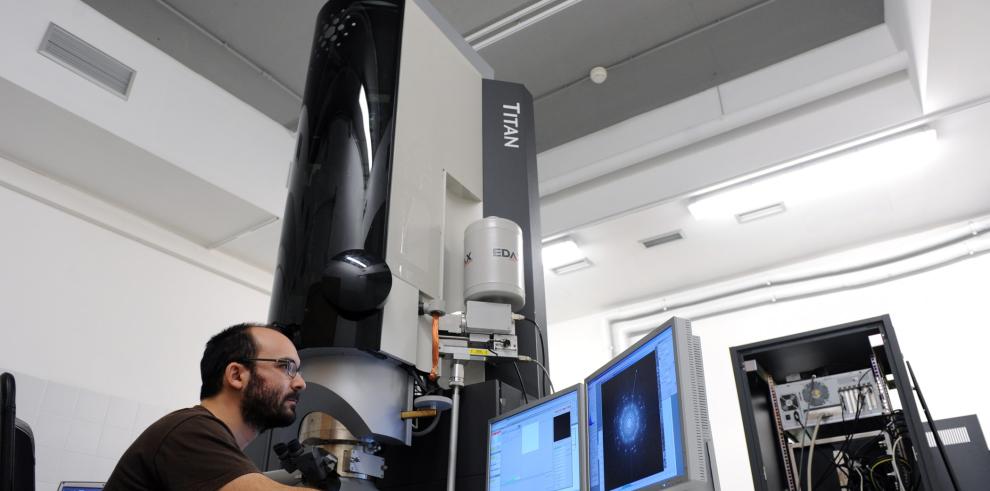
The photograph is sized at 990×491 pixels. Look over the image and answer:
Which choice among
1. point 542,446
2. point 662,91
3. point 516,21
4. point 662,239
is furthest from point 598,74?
point 542,446

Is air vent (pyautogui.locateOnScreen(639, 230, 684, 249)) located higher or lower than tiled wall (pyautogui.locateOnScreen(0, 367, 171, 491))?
higher

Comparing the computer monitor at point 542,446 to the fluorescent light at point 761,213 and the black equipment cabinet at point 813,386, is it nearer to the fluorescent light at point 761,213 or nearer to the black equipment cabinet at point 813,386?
the black equipment cabinet at point 813,386

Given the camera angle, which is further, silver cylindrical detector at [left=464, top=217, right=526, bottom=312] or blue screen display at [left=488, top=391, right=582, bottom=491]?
silver cylindrical detector at [left=464, top=217, right=526, bottom=312]

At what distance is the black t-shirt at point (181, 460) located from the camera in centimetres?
107

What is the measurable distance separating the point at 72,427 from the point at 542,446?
2641mm

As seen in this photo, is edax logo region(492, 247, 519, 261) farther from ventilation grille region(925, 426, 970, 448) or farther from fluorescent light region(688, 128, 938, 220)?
fluorescent light region(688, 128, 938, 220)

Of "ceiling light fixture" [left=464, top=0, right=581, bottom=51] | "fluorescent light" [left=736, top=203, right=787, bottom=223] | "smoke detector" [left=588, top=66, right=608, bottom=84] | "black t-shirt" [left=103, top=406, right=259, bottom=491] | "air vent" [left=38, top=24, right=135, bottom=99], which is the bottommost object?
"black t-shirt" [left=103, top=406, right=259, bottom=491]

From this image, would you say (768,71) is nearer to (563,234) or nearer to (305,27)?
(563,234)

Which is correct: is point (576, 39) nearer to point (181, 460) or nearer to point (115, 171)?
point (115, 171)

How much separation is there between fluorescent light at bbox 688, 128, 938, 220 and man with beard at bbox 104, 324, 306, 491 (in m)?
3.00

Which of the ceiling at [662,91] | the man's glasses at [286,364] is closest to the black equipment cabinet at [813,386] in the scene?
the man's glasses at [286,364]

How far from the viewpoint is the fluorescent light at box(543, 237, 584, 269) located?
4.33 meters

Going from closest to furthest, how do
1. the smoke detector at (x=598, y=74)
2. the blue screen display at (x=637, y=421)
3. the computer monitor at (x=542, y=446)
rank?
1. the blue screen display at (x=637, y=421)
2. the computer monitor at (x=542, y=446)
3. the smoke detector at (x=598, y=74)

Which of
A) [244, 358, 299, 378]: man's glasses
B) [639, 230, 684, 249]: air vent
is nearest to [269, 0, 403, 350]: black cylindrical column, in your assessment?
[244, 358, 299, 378]: man's glasses
